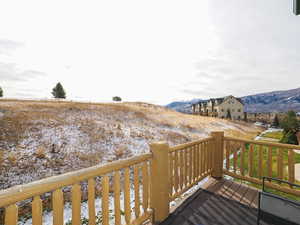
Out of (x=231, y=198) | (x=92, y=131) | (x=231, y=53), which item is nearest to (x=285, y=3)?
(x=231, y=53)

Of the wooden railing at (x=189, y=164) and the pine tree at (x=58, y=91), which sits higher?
the pine tree at (x=58, y=91)

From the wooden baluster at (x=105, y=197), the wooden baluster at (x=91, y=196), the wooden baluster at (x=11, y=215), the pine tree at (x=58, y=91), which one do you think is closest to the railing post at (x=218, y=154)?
the wooden baluster at (x=105, y=197)

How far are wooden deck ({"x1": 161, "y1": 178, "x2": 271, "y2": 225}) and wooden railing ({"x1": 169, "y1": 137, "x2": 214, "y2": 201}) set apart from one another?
0.23 m

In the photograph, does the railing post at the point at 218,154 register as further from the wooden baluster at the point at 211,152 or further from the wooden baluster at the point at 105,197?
the wooden baluster at the point at 105,197

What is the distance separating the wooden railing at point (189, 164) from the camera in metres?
2.58

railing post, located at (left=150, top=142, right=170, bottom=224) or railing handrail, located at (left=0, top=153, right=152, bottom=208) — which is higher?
railing handrail, located at (left=0, top=153, right=152, bottom=208)

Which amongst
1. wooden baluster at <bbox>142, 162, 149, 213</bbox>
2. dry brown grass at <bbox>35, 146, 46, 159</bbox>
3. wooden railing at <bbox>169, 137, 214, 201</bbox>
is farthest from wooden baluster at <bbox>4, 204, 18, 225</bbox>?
dry brown grass at <bbox>35, 146, 46, 159</bbox>

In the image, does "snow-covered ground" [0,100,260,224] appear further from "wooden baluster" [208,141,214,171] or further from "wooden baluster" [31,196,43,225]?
"wooden baluster" [208,141,214,171]

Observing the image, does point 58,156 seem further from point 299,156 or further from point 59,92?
point 59,92

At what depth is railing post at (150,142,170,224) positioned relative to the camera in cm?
214

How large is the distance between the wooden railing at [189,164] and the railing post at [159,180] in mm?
268

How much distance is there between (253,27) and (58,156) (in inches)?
308

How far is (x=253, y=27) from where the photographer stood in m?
4.46

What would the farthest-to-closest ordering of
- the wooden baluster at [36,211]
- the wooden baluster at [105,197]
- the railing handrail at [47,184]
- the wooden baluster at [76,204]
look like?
the wooden baluster at [105,197]
the wooden baluster at [76,204]
the wooden baluster at [36,211]
the railing handrail at [47,184]
